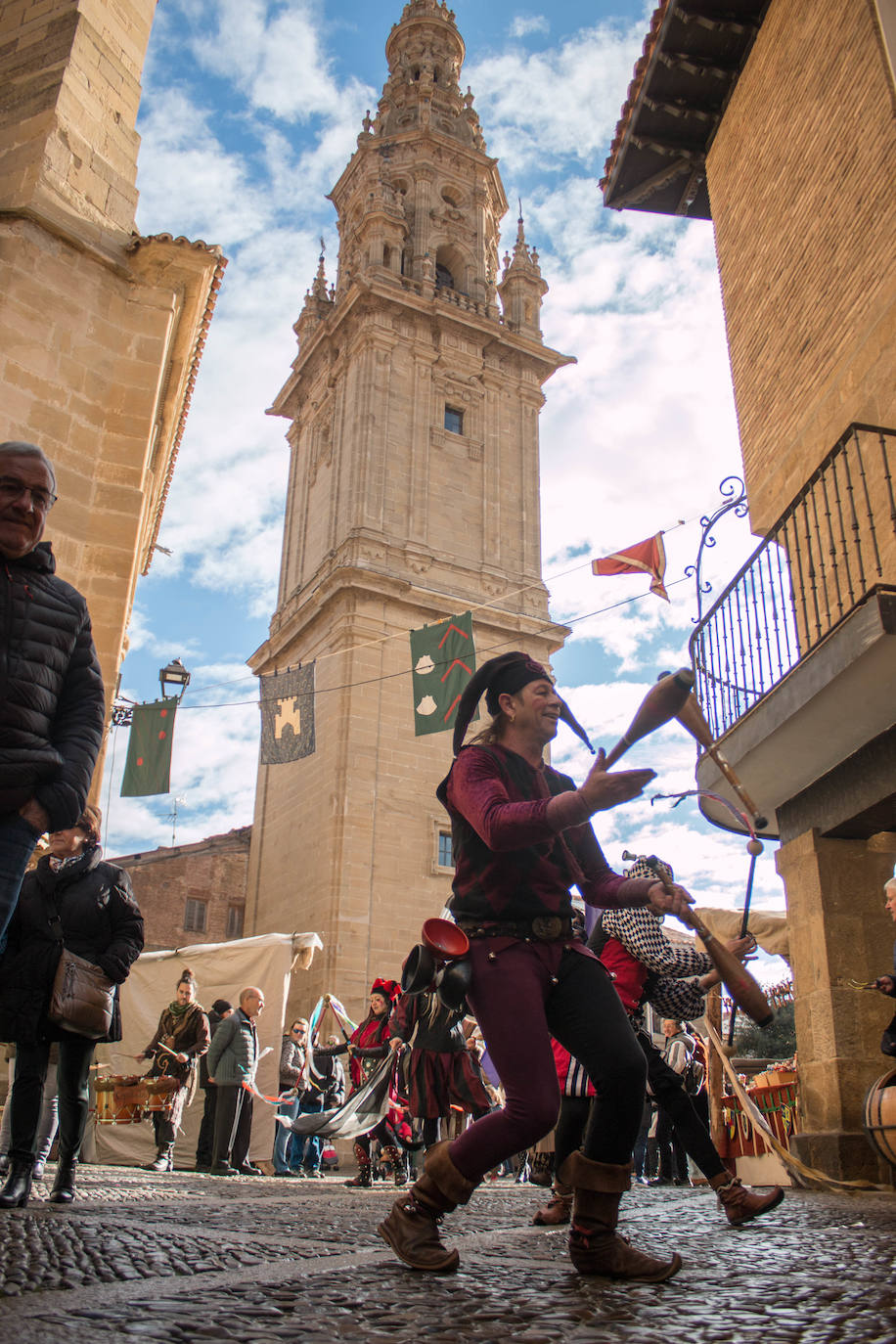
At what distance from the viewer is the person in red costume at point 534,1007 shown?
8.34ft

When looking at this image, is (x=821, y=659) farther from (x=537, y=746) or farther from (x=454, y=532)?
(x=454, y=532)

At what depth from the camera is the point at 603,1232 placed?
257cm

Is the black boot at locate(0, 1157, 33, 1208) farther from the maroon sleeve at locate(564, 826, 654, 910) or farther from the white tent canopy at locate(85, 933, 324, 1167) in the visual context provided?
the white tent canopy at locate(85, 933, 324, 1167)

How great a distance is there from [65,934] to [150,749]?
12.0 meters

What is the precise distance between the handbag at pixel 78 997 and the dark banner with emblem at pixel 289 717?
13.3 metres

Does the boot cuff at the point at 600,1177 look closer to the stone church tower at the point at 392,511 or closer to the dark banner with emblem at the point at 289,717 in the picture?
Result: the dark banner with emblem at the point at 289,717

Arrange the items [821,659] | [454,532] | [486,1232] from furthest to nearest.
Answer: [454,532] < [821,659] < [486,1232]

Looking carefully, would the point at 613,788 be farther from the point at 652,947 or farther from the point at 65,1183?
the point at 65,1183

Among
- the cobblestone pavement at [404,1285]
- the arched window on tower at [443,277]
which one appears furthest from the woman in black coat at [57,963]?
the arched window on tower at [443,277]

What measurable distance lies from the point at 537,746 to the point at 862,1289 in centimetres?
161

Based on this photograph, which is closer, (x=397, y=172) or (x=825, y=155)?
(x=825, y=155)

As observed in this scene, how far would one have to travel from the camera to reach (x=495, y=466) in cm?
2973

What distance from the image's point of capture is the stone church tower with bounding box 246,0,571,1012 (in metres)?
23.1

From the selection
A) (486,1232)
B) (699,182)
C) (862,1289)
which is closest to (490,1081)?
(486,1232)
